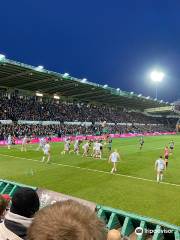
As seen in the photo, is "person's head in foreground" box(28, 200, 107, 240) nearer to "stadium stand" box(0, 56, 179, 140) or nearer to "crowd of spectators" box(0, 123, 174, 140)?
"stadium stand" box(0, 56, 179, 140)

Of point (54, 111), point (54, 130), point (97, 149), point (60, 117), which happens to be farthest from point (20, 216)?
point (54, 111)

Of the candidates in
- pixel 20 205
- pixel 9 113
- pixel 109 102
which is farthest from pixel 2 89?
pixel 20 205

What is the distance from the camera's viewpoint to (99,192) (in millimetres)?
16938

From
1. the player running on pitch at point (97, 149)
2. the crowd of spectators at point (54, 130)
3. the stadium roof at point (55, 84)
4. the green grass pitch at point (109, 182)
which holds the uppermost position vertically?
the stadium roof at point (55, 84)

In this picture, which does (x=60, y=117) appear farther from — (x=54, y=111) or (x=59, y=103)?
(x=59, y=103)

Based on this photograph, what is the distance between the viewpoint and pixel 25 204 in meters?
3.51

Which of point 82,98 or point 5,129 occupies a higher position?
point 82,98

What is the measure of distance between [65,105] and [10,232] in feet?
Result: 256

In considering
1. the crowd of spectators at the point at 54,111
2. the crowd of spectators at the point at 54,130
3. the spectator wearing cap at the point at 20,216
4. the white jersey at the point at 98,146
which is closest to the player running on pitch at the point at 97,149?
the white jersey at the point at 98,146

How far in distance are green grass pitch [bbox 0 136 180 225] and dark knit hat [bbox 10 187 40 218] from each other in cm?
989

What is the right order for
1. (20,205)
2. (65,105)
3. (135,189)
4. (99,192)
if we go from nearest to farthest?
1. (20,205)
2. (99,192)
3. (135,189)
4. (65,105)

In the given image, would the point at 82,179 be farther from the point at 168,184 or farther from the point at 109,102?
the point at 109,102

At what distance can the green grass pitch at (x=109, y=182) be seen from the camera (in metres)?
14.7

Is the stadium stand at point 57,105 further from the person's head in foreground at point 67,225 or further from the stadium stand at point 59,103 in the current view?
the person's head in foreground at point 67,225
